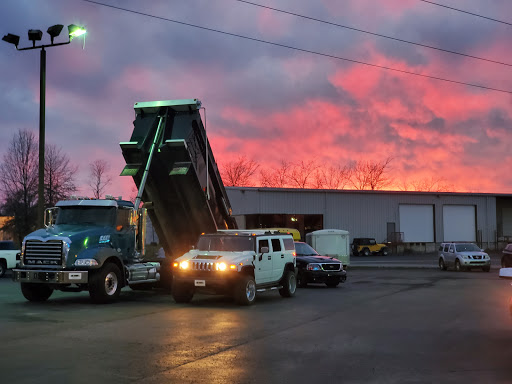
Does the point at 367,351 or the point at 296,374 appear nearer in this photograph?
the point at 296,374

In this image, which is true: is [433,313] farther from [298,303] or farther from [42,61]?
[42,61]

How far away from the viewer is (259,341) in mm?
10508

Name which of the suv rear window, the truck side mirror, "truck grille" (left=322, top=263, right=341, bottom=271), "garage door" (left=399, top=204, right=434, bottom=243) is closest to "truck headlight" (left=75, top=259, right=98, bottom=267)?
the truck side mirror

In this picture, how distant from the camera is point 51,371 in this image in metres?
7.89

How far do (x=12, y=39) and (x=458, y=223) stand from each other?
58.0 metres

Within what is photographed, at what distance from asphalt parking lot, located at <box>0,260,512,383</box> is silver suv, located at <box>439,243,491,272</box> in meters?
17.4

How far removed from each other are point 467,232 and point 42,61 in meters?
57.9

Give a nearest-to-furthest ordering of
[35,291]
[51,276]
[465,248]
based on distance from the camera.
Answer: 1. [51,276]
2. [35,291]
3. [465,248]

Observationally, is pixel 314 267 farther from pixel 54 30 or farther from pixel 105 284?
pixel 54 30

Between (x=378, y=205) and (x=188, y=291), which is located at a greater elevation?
(x=378, y=205)

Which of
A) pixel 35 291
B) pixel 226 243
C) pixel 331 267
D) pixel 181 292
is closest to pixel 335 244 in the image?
pixel 331 267

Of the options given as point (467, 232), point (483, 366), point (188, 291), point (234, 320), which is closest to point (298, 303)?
point (188, 291)

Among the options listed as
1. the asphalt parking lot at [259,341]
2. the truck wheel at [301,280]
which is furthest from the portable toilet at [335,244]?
the asphalt parking lot at [259,341]

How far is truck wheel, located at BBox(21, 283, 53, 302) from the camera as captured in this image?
17391 millimetres
